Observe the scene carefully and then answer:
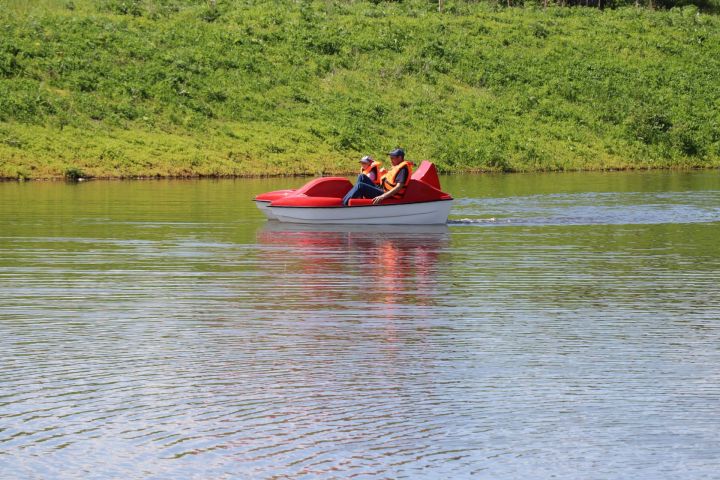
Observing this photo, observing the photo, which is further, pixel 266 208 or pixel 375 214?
pixel 266 208

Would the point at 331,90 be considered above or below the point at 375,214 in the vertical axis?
above

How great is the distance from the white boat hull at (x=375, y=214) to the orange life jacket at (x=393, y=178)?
1.13 ft

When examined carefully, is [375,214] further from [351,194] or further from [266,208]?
[266,208]

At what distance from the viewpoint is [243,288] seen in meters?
17.2

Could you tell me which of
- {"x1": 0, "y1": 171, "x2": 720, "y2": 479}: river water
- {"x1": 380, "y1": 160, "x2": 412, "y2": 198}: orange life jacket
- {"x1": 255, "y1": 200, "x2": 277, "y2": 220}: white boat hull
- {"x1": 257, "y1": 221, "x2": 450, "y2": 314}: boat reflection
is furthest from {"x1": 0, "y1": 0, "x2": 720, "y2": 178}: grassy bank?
{"x1": 0, "y1": 171, "x2": 720, "y2": 479}: river water

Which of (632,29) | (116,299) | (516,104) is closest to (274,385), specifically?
(116,299)

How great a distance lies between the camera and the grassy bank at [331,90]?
170 feet

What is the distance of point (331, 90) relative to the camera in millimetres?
62375

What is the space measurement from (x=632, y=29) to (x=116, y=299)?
69.2m

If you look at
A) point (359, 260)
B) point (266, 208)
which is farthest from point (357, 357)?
point (266, 208)

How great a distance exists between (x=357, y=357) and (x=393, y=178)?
50.9 feet

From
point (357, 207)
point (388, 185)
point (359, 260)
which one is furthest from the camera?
point (388, 185)

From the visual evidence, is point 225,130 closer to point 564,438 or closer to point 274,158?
point 274,158

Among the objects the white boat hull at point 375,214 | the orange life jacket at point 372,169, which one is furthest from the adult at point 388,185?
the white boat hull at point 375,214
